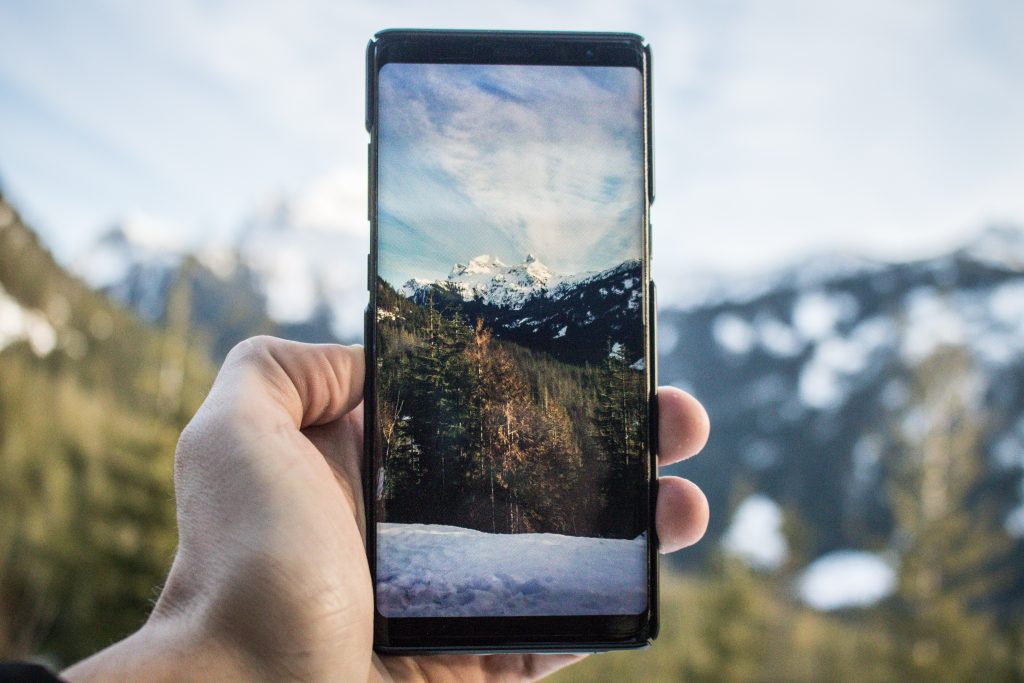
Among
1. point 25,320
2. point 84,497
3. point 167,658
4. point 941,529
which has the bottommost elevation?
point 84,497

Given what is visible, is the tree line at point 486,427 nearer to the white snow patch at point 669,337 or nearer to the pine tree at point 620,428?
the pine tree at point 620,428

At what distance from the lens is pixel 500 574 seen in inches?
83.9

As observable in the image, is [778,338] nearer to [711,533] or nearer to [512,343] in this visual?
[711,533]

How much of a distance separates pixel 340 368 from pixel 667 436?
1014mm

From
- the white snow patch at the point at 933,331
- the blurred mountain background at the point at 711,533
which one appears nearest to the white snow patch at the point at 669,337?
the blurred mountain background at the point at 711,533

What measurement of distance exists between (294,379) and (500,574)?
828 millimetres

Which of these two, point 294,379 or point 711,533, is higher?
point 294,379

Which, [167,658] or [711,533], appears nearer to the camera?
[167,658]

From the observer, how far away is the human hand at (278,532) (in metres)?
1.79

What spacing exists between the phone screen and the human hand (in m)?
0.14

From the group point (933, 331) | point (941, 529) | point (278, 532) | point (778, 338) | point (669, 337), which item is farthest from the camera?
point (778, 338)

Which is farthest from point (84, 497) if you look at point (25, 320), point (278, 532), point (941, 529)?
point (25, 320)

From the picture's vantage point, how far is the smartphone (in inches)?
84.2

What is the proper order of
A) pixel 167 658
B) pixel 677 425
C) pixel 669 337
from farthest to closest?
pixel 669 337 < pixel 677 425 < pixel 167 658
